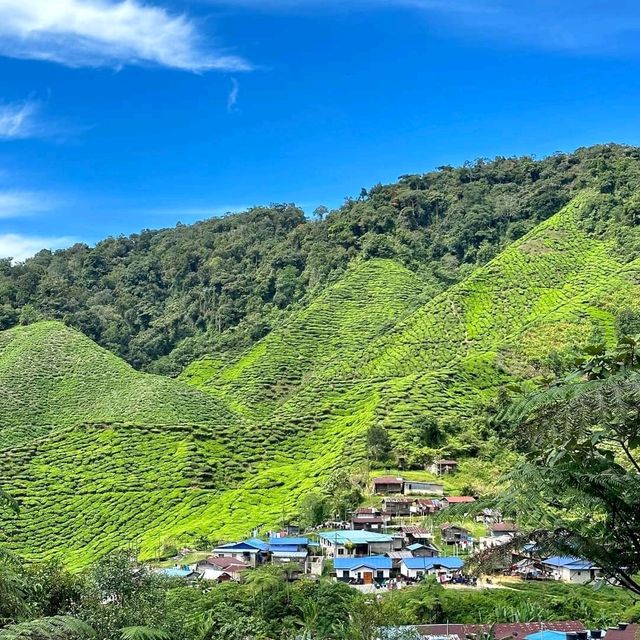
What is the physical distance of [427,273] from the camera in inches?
2943

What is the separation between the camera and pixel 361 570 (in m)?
26.6

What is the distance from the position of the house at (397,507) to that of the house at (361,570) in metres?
4.88

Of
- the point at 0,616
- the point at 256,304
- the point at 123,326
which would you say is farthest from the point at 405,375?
the point at 0,616

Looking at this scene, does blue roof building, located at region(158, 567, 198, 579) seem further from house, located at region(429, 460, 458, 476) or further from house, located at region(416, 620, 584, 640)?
house, located at region(429, 460, 458, 476)

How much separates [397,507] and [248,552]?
6.94 m

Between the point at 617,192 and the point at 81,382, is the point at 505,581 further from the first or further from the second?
the point at 617,192

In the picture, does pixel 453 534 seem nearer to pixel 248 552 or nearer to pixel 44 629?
pixel 248 552

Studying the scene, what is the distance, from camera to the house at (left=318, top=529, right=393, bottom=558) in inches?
1111

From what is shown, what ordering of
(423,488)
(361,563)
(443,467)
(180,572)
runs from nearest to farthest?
1. (180,572)
2. (361,563)
3. (423,488)
4. (443,467)

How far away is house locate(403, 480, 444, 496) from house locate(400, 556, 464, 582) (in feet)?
18.5

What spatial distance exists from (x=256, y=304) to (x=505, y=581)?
5369 centimetres

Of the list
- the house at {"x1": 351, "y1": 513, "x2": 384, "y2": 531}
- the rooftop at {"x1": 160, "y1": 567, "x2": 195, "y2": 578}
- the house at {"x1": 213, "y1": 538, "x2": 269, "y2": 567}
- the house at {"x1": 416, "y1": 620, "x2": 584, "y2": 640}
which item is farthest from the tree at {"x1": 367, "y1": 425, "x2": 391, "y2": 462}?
the house at {"x1": 416, "y1": 620, "x2": 584, "y2": 640}

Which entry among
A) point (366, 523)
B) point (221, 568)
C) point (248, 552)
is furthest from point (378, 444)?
point (221, 568)

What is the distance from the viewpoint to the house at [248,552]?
27819 mm
